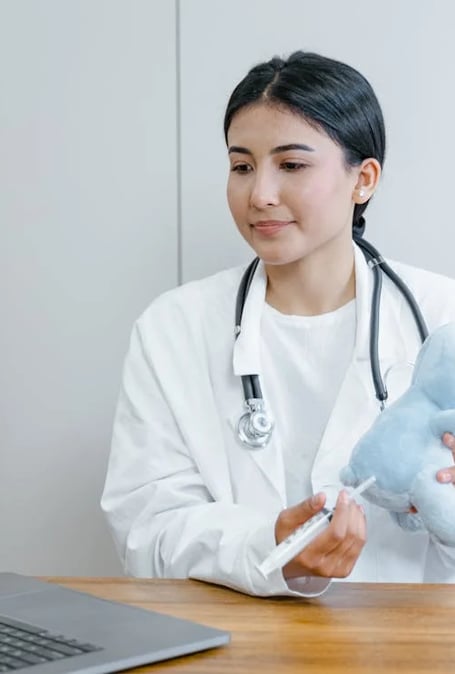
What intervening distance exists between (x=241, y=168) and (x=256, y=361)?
292 mm

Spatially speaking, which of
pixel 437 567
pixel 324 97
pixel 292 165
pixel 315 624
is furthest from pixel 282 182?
pixel 315 624

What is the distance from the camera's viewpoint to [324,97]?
170 centimetres

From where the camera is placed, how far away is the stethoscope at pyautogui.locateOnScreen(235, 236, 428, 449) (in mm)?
1647

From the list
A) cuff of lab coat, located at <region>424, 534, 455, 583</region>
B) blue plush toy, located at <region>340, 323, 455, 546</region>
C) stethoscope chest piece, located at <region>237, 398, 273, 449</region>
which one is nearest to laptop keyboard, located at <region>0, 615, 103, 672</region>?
blue plush toy, located at <region>340, 323, 455, 546</region>

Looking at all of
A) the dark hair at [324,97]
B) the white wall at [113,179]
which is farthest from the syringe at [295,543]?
the white wall at [113,179]

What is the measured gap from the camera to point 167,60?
6.60 ft

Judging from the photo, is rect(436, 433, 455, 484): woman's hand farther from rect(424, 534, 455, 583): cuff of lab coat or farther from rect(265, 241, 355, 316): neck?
rect(265, 241, 355, 316): neck

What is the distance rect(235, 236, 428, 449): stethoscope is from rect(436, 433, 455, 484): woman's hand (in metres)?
0.37

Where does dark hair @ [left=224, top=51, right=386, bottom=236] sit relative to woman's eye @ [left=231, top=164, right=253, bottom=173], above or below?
above

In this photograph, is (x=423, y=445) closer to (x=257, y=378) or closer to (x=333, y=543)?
(x=333, y=543)

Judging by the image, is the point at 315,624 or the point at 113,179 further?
the point at 113,179

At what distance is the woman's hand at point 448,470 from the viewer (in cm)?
124

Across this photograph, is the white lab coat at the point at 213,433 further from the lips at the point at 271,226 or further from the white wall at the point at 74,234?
the white wall at the point at 74,234

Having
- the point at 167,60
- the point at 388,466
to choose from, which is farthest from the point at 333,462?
the point at 167,60
